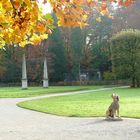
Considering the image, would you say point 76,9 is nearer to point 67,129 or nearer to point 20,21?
point 20,21

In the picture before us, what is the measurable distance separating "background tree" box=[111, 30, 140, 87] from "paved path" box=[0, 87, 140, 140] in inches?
1225

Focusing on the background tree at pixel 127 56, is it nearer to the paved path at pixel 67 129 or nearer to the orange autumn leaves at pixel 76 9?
the paved path at pixel 67 129

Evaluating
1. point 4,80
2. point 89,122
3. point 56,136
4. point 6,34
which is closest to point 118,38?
point 4,80

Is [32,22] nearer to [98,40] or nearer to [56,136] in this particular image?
[56,136]

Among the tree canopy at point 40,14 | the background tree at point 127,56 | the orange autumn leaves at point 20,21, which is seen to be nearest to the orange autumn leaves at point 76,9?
the tree canopy at point 40,14

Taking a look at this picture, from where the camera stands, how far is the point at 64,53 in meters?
60.3

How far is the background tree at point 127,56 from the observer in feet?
152

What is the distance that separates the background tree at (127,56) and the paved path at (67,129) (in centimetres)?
3111

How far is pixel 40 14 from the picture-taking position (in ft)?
13.9

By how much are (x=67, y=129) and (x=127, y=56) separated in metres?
35.3

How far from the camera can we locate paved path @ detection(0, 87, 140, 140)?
10938mm

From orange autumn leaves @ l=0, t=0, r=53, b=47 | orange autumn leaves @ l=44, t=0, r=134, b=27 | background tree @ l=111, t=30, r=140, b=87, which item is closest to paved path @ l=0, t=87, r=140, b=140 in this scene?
orange autumn leaves @ l=0, t=0, r=53, b=47

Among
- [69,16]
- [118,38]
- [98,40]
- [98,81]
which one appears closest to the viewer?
[69,16]

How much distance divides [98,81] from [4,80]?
1303cm
